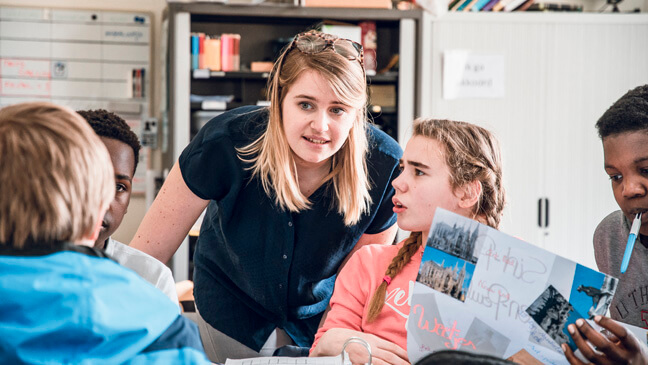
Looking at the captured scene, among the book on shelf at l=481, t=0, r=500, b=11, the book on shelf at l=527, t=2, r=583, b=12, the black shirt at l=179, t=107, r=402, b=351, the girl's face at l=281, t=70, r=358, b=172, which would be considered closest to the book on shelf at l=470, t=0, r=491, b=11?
the book on shelf at l=481, t=0, r=500, b=11

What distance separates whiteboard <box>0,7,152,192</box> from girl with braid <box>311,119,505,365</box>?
7.98 feet

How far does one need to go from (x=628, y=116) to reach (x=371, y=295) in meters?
0.61

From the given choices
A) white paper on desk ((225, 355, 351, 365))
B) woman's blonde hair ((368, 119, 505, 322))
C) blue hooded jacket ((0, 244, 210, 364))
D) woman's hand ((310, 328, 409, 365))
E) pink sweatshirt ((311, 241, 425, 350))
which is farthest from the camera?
woman's blonde hair ((368, 119, 505, 322))

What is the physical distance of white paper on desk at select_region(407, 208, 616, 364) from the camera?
0.84 metres

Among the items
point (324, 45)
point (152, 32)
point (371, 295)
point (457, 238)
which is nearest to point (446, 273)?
point (457, 238)

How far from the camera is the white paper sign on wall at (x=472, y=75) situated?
3088mm

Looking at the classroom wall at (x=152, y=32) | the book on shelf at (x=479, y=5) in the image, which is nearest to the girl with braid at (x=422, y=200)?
the book on shelf at (x=479, y=5)

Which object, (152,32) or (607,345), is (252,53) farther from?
(607,345)

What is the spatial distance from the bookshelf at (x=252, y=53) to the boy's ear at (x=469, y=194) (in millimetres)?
1475

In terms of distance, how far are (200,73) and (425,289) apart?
2.24 meters

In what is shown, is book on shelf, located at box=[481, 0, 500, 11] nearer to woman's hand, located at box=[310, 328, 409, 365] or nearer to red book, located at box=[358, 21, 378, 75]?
red book, located at box=[358, 21, 378, 75]

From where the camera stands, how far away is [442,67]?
10.2ft

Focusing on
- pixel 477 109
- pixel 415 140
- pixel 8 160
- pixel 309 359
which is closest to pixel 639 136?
pixel 415 140

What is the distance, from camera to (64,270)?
2.10 feet
